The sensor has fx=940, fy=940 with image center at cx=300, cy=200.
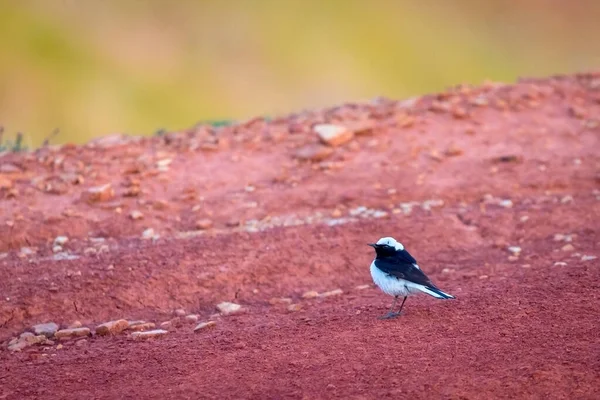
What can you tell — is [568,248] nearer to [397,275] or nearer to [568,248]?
[568,248]

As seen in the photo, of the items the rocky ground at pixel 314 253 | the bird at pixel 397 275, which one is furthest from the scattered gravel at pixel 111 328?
the bird at pixel 397 275

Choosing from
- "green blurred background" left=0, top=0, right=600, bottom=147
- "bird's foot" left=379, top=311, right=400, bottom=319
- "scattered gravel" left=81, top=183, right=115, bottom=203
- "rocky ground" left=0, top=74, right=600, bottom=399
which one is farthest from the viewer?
"green blurred background" left=0, top=0, right=600, bottom=147

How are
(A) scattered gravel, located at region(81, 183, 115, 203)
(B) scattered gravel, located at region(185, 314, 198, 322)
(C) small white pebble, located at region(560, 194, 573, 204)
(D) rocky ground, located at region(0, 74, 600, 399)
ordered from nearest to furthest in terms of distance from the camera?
(D) rocky ground, located at region(0, 74, 600, 399), (B) scattered gravel, located at region(185, 314, 198, 322), (A) scattered gravel, located at region(81, 183, 115, 203), (C) small white pebble, located at region(560, 194, 573, 204)

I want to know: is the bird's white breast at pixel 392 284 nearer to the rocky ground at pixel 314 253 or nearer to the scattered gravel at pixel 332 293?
the rocky ground at pixel 314 253

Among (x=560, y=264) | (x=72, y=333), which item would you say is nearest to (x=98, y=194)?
(x=72, y=333)

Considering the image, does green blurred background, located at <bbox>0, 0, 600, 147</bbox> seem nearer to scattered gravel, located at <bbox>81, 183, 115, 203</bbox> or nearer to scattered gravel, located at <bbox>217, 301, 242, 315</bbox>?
scattered gravel, located at <bbox>81, 183, 115, 203</bbox>

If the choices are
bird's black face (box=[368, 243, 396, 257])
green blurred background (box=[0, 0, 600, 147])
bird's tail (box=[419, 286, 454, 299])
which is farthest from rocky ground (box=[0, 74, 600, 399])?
green blurred background (box=[0, 0, 600, 147])
